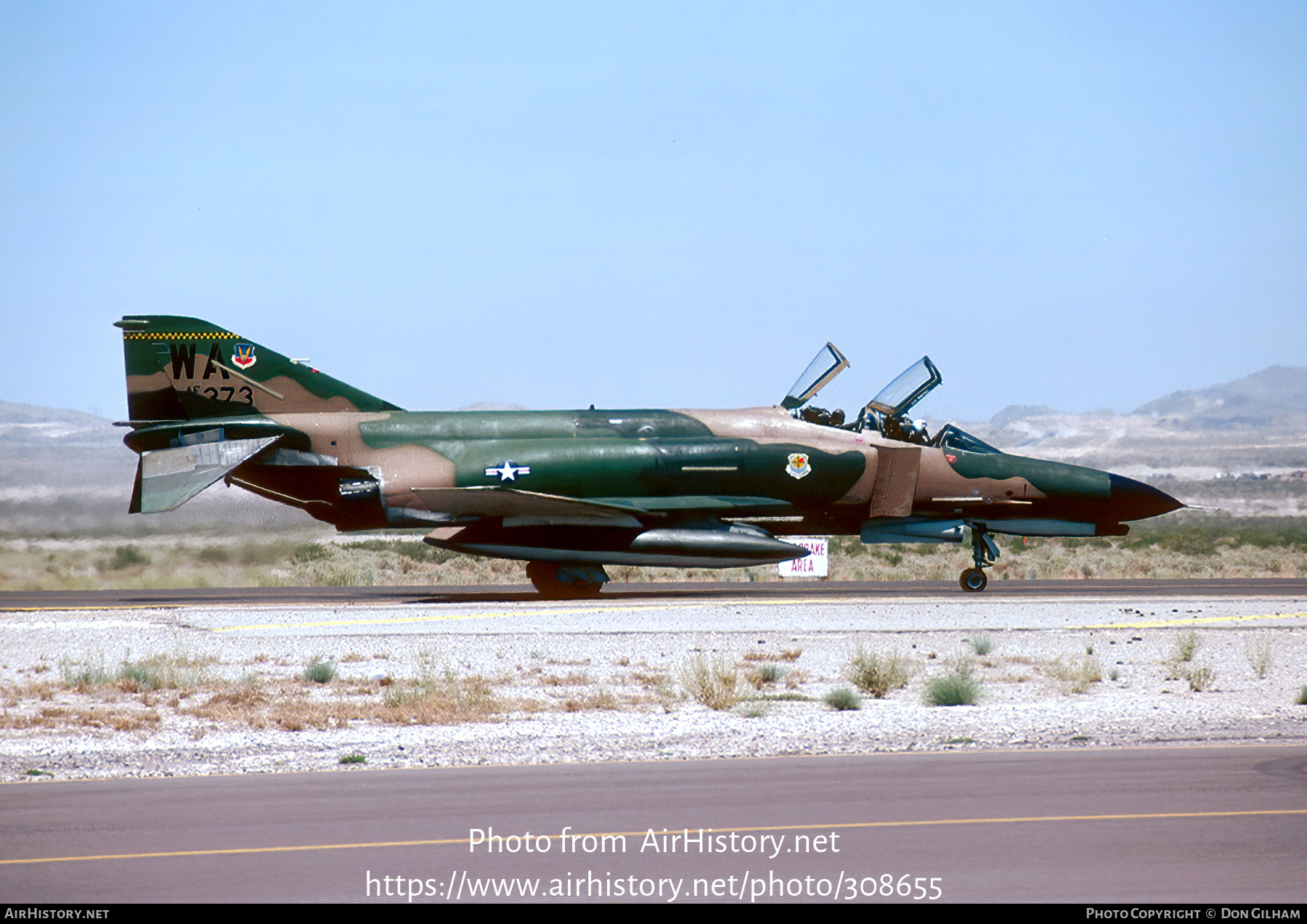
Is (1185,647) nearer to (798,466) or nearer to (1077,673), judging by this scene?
(1077,673)

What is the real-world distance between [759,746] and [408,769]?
9.25 ft

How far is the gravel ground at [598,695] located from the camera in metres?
10.9

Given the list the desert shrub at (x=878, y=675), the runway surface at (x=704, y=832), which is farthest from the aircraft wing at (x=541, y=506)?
the runway surface at (x=704, y=832)

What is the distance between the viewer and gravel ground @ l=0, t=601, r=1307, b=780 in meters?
10.9

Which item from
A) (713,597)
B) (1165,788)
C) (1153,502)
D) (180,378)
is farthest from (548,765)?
(1153,502)

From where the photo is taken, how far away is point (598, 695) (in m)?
14.0

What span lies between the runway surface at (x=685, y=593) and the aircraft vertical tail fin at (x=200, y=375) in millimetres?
3710

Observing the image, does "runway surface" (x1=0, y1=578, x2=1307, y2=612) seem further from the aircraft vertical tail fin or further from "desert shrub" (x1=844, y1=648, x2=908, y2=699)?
"desert shrub" (x1=844, y1=648, x2=908, y2=699)

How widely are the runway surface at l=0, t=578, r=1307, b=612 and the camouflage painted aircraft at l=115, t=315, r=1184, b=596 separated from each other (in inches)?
49.0

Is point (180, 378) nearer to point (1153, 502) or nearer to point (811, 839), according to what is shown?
point (1153, 502)

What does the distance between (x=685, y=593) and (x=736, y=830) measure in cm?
1965

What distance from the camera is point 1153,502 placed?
2691 centimetres

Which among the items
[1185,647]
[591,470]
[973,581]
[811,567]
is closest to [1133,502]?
[973,581]
